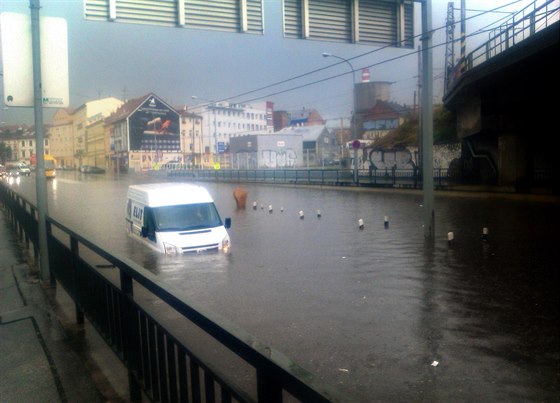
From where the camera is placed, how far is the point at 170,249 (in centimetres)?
1254

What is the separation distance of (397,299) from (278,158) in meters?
60.4

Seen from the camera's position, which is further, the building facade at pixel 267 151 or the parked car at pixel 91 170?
the building facade at pixel 267 151

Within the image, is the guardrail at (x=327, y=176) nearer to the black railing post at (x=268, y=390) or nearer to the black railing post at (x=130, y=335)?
the black railing post at (x=130, y=335)

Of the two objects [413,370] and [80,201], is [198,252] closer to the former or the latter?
[413,370]

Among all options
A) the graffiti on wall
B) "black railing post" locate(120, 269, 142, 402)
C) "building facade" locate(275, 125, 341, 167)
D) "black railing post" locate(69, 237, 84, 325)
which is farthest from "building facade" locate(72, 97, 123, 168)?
"black railing post" locate(120, 269, 142, 402)

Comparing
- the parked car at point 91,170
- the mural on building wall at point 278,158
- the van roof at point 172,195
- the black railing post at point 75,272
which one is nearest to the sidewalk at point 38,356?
the black railing post at point 75,272

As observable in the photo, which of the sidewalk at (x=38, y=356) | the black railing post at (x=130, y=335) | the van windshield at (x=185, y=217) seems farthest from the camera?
the van windshield at (x=185, y=217)

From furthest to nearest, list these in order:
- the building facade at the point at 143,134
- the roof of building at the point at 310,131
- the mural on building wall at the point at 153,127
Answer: the roof of building at the point at 310,131 → the building facade at the point at 143,134 → the mural on building wall at the point at 153,127

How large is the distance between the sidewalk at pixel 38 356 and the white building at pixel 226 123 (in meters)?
50.6

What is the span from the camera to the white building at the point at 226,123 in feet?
222

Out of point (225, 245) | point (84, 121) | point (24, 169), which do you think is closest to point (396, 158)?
point (84, 121)

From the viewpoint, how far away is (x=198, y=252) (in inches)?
504

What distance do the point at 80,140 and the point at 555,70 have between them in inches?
1862

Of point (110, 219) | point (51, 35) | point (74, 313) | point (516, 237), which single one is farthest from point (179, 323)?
point (110, 219)
